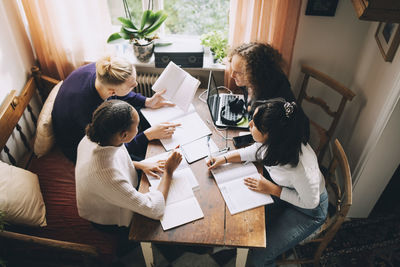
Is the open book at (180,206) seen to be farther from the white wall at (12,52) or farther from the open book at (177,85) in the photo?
the white wall at (12,52)

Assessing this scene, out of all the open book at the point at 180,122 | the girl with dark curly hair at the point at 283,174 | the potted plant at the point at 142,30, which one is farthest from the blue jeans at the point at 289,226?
the potted plant at the point at 142,30

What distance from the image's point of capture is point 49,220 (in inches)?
65.8

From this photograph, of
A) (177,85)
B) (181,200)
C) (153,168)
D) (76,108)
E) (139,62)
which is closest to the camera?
(181,200)

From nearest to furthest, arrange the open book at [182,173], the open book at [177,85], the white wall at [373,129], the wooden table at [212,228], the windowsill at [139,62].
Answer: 1. the wooden table at [212,228]
2. the open book at [182,173]
3. the white wall at [373,129]
4. the open book at [177,85]
5. the windowsill at [139,62]

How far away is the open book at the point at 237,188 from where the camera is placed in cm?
142

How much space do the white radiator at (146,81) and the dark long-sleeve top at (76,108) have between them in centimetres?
49

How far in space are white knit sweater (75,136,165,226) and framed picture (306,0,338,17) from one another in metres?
1.47

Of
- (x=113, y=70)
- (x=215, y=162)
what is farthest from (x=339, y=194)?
(x=113, y=70)

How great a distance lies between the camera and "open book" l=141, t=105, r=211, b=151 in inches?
68.1

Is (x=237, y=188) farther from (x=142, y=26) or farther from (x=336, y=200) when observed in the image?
(x=142, y=26)

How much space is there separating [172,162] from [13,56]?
136 centimetres

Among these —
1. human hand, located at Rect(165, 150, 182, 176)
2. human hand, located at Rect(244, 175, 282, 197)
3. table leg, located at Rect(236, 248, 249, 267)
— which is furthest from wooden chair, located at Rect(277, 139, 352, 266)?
human hand, located at Rect(165, 150, 182, 176)

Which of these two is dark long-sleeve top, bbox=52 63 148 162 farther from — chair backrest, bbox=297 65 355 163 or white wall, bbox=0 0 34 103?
chair backrest, bbox=297 65 355 163

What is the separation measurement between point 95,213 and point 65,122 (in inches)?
24.1
